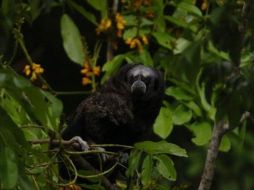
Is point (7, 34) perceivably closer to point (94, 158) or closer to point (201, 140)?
point (94, 158)

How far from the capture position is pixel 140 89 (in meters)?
2.91

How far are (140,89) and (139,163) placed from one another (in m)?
0.78

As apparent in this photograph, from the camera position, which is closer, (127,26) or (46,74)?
(127,26)

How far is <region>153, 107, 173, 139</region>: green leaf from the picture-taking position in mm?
3160

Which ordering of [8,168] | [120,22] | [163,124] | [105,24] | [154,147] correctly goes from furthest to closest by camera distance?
1. [105,24]
2. [120,22]
3. [163,124]
4. [154,147]
5. [8,168]

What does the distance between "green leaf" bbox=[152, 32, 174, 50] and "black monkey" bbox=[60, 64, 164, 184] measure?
0.34 m

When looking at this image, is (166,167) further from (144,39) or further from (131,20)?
(131,20)

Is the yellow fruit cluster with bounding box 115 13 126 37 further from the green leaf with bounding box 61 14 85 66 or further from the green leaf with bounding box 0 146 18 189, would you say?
the green leaf with bounding box 0 146 18 189

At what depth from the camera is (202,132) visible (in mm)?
3250

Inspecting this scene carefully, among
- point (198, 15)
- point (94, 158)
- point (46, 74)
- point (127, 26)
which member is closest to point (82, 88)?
point (46, 74)

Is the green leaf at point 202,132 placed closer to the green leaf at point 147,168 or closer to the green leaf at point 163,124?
the green leaf at point 163,124

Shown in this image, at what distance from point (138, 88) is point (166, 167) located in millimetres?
819

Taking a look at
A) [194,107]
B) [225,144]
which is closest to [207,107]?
[194,107]

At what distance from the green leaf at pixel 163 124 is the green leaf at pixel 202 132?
122mm
